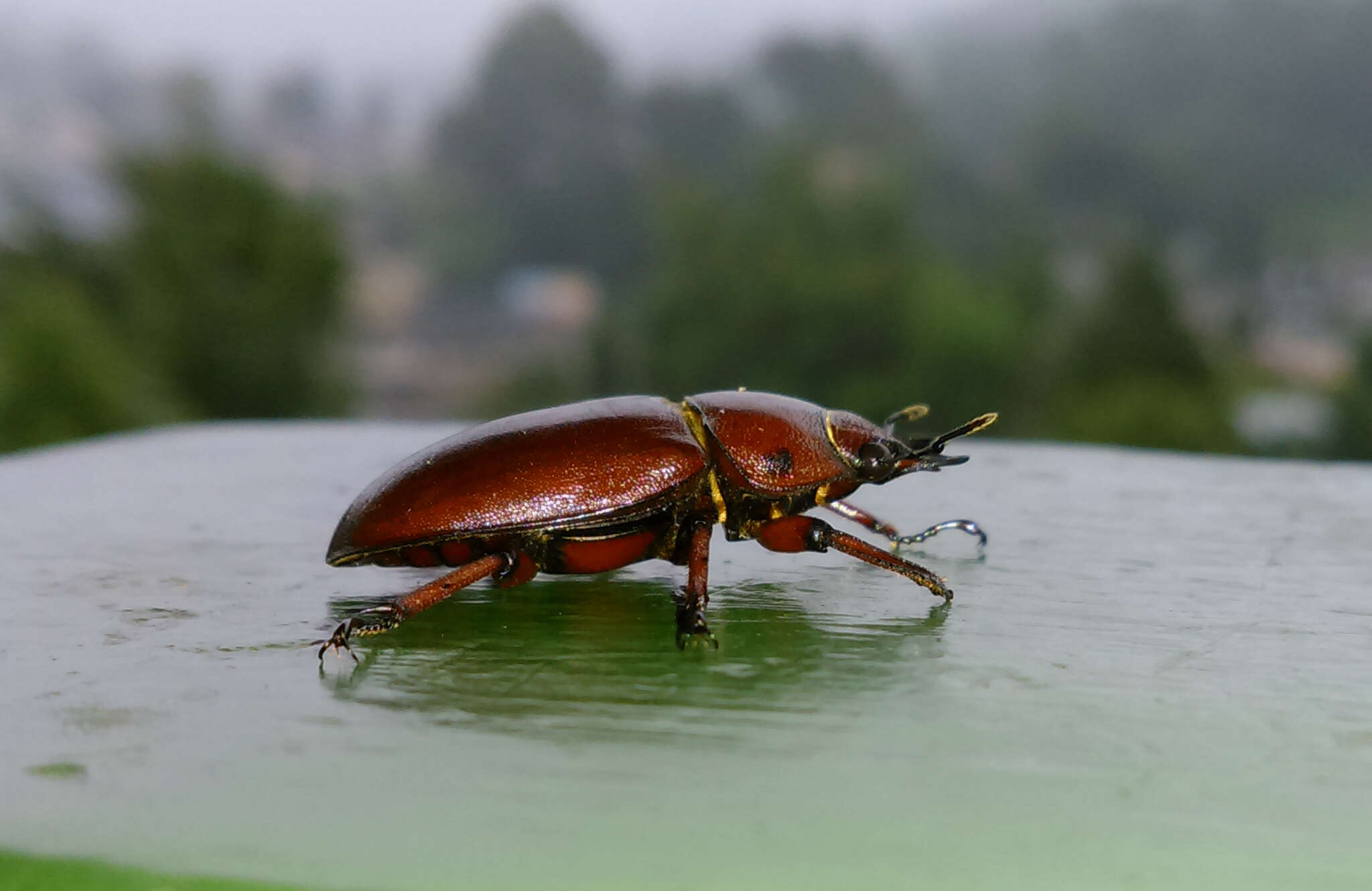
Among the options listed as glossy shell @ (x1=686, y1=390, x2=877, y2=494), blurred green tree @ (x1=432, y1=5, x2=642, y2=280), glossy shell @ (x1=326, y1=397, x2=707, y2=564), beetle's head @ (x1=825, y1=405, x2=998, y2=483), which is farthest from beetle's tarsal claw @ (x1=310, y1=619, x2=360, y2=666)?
blurred green tree @ (x1=432, y1=5, x2=642, y2=280)

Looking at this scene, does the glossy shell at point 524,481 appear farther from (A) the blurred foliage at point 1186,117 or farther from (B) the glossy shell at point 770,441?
(A) the blurred foliage at point 1186,117

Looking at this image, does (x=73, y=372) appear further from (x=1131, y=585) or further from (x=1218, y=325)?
(x=1218, y=325)

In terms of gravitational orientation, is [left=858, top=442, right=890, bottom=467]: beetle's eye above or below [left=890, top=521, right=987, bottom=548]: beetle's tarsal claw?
above

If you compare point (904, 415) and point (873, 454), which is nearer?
point (873, 454)

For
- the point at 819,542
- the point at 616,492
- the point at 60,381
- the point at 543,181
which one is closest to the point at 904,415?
the point at 819,542

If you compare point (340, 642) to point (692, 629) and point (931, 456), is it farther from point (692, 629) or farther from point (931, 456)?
point (931, 456)

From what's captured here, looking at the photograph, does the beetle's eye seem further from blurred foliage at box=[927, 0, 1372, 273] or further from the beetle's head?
blurred foliage at box=[927, 0, 1372, 273]
